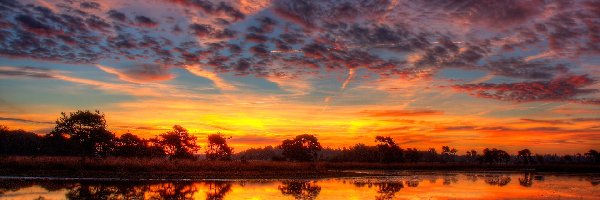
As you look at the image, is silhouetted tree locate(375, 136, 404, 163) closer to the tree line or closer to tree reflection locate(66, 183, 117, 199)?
the tree line

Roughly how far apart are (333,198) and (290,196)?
3283 mm

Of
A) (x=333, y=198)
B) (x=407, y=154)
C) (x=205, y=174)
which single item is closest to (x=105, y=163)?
(x=205, y=174)

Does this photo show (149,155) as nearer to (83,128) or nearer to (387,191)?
(83,128)

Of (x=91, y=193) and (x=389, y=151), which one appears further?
(x=389, y=151)

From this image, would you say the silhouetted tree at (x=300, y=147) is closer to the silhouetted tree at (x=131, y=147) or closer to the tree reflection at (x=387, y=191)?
the silhouetted tree at (x=131, y=147)

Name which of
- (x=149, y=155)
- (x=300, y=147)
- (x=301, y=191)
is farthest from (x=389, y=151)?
(x=301, y=191)

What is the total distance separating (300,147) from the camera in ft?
511

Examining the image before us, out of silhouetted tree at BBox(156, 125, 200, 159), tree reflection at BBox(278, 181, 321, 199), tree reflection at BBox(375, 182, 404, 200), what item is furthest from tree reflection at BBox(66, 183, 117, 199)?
silhouetted tree at BBox(156, 125, 200, 159)

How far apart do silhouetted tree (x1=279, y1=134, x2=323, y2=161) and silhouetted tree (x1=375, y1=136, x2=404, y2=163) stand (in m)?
26.7

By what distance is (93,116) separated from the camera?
90375mm

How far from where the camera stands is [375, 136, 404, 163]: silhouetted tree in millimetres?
170212

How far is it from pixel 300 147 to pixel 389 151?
37.0 m

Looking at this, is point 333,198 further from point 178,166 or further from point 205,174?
point 178,166

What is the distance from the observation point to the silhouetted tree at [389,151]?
A: 170212 millimetres
